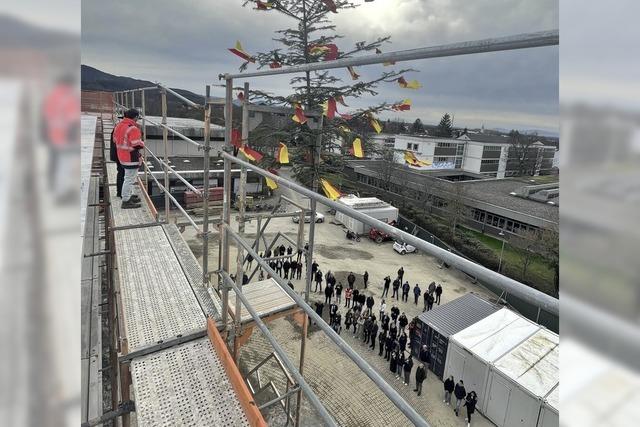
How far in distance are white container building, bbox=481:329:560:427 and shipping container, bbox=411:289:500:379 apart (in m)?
1.28

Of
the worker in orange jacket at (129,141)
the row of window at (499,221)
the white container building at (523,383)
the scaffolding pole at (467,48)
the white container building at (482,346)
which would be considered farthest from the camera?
the row of window at (499,221)

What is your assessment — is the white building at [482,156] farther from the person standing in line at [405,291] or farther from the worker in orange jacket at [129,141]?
the worker in orange jacket at [129,141]

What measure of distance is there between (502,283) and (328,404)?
7.94 meters

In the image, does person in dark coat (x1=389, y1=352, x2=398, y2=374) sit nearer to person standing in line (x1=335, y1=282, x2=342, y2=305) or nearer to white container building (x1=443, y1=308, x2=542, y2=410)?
white container building (x1=443, y1=308, x2=542, y2=410)

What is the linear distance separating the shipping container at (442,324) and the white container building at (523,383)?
1.28m

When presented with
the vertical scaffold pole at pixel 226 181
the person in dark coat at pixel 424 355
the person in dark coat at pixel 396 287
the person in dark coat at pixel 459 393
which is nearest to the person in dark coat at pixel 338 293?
the person in dark coat at pixel 396 287

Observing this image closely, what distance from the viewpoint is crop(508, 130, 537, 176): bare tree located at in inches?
1291

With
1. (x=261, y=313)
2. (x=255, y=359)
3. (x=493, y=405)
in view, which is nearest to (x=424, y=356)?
(x=493, y=405)

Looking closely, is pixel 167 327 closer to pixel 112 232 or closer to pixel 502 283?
pixel 112 232

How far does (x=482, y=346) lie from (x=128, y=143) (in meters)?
7.41

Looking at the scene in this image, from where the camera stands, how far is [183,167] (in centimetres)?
1773

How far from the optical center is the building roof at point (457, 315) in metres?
9.14

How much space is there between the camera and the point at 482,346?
8.16 meters

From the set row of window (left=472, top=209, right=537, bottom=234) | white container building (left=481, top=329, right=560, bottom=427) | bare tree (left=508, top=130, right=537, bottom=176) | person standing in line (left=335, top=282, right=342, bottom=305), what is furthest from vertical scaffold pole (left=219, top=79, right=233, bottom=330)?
bare tree (left=508, top=130, right=537, bottom=176)
